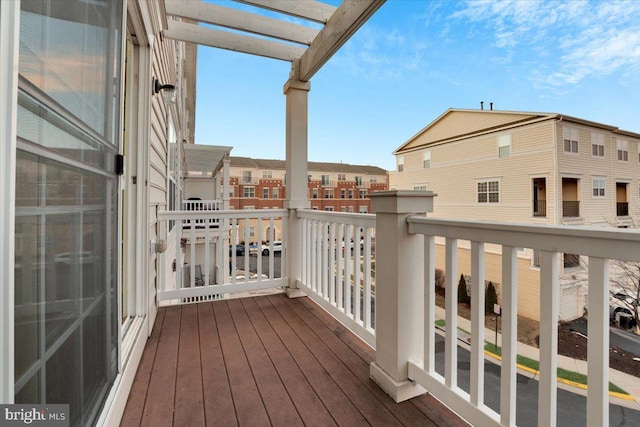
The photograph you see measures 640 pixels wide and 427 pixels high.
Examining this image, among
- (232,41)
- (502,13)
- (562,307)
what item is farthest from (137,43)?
(502,13)

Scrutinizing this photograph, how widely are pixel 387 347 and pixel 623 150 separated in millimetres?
2028

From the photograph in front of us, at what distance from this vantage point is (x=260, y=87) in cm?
1060

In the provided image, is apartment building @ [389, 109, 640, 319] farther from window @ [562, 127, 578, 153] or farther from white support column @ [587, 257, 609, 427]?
white support column @ [587, 257, 609, 427]

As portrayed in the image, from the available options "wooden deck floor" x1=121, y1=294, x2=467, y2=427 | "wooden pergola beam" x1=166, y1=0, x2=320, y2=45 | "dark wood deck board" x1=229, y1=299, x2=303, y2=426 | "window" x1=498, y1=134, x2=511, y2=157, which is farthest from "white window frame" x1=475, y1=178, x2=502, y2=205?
"wooden pergola beam" x1=166, y1=0, x2=320, y2=45

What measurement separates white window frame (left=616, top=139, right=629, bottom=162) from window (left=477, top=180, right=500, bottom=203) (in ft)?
2.54

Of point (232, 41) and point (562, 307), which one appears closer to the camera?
point (562, 307)

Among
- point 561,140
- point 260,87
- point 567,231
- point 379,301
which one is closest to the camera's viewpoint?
point 567,231

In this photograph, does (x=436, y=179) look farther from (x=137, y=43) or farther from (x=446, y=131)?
(x=137, y=43)

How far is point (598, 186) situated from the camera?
1.86 meters

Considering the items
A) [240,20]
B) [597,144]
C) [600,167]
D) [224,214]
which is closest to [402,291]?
[600,167]

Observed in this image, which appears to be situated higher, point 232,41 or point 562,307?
point 232,41

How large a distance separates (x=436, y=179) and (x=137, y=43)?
2.37 metres

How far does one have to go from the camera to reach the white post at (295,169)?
326cm

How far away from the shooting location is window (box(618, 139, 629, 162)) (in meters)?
1.97
